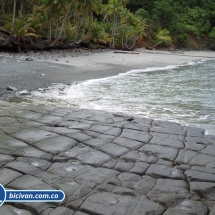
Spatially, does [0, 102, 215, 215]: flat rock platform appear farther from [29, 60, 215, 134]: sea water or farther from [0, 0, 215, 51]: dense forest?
[0, 0, 215, 51]: dense forest

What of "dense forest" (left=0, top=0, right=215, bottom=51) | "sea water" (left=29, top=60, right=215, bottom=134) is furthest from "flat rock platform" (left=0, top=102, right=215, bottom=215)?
"dense forest" (left=0, top=0, right=215, bottom=51)

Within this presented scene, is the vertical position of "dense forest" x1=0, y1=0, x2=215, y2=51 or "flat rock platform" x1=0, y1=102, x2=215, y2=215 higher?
"dense forest" x1=0, y1=0, x2=215, y2=51

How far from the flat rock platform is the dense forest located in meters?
20.7

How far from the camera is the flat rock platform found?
108 inches

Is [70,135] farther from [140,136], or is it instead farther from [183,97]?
[183,97]

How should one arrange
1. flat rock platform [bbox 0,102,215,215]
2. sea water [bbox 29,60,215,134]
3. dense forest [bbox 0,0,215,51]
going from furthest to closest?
1. dense forest [bbox 0,0,215,51]
2. sea water [bbox 29,60,215,134]
3. flat rock platform [bbox 0,102,215,215]

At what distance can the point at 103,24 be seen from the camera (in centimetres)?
4159

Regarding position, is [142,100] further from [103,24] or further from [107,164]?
[103,24]

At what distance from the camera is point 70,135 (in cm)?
463

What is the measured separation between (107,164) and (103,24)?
39.9m

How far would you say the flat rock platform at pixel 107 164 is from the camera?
2748mm

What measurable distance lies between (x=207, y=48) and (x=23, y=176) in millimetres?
59815

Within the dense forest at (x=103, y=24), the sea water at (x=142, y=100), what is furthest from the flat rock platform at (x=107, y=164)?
the dense forest at (x=103, y=24)

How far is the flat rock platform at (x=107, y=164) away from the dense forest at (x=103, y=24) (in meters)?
20.7
